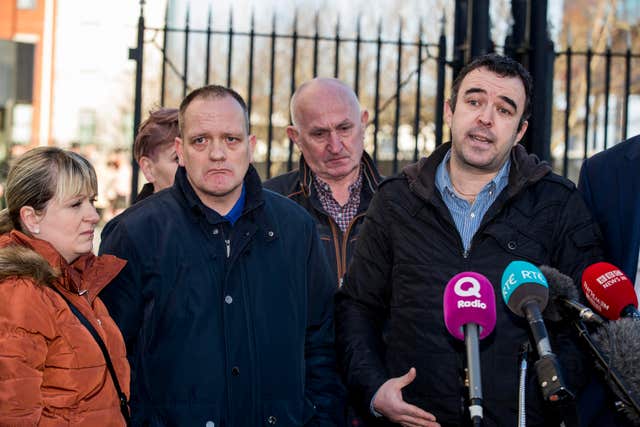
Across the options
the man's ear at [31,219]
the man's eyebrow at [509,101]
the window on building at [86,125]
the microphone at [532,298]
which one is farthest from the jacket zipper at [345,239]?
the window on building at [86,125]

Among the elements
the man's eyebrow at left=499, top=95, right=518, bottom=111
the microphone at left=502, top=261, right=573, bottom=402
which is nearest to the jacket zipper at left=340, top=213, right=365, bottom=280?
the man's eyebrow at left=499, top=95, right=518, bottom=111

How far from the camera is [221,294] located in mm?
3637

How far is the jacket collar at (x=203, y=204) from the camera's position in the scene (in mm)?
3764

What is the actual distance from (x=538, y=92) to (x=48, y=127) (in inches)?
1171

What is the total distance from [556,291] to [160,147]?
295 centimetres

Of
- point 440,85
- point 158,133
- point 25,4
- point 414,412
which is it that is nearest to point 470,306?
point 414,412

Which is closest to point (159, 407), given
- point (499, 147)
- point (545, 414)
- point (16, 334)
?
point (16, 334)

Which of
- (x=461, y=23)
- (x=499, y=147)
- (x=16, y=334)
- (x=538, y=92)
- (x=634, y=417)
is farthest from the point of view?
(x=461, y=23)

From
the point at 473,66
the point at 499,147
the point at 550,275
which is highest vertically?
the point at 473,66

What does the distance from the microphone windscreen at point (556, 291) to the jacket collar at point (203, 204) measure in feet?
4.47

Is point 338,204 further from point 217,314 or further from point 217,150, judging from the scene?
point 217,314

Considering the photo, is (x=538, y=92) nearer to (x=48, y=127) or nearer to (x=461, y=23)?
(x=461, y=23)

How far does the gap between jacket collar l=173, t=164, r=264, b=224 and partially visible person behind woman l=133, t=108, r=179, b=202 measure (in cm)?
130

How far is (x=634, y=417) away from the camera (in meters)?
2.54
